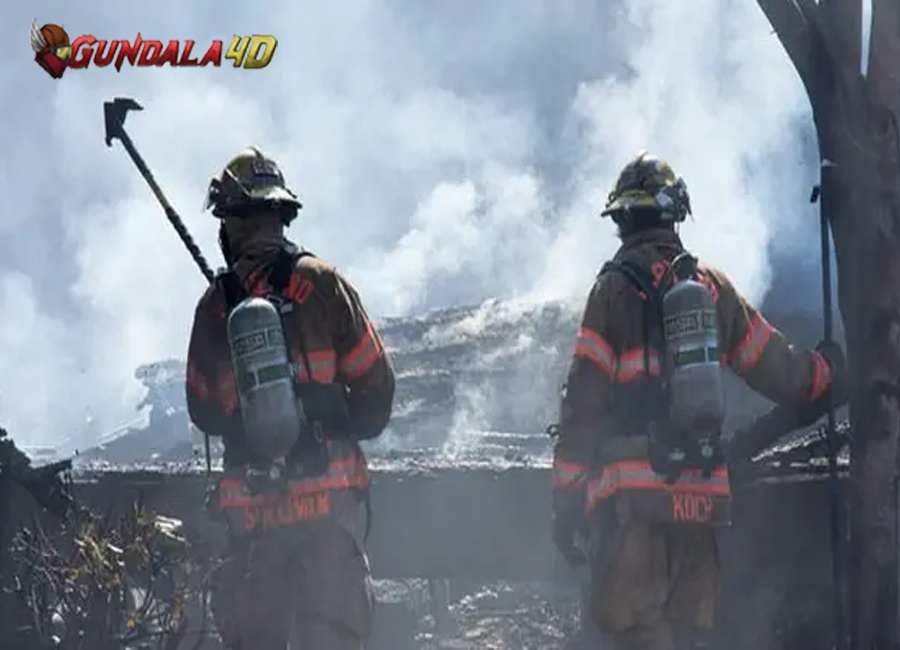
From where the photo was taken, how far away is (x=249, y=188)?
4762 millimetres

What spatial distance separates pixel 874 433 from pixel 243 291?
8.91 ft

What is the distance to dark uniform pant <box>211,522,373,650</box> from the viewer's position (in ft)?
14.8

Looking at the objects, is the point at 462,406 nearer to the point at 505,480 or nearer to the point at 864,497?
the point at 505,480

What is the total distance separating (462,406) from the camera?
19609 millimetres

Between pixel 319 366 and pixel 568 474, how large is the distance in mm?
1068

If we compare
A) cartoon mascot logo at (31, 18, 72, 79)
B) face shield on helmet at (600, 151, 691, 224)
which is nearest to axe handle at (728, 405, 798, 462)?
face shield on helmet at (600, 151, 691, 224)

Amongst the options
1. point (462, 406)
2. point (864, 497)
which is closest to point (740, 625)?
point (864, 497)

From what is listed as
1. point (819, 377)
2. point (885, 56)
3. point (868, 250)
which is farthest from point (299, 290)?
point (885, 56)

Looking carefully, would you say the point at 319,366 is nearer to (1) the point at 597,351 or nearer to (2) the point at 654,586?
(1) the point at 597,351

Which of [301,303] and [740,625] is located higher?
[301,303]

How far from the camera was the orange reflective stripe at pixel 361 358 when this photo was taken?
467 centimetres

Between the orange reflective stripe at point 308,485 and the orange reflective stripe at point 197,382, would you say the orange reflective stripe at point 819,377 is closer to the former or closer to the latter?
the orange reflective stripe at point 308,485

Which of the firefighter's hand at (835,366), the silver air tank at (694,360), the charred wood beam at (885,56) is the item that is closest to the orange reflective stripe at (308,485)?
the silver air tank at (694,360)

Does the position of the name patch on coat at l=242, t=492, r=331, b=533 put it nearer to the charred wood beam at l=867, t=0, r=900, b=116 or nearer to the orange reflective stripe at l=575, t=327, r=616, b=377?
the orange reflective stripe at l=575, t=327, r=616, b=377
